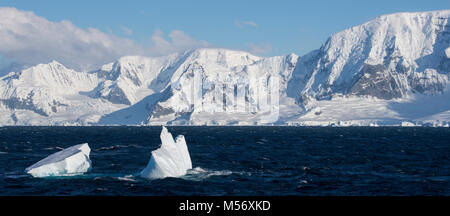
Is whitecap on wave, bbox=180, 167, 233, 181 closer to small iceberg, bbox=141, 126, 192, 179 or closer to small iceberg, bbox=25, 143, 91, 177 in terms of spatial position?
small iceberg, bbox=141, 126, 192, 179

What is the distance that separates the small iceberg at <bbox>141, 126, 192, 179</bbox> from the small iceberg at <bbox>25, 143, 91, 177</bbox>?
339 inches

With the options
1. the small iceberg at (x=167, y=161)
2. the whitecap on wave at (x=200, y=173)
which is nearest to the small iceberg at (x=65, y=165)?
the small iceberg at (x=167, y=161)

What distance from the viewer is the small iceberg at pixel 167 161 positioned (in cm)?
5825

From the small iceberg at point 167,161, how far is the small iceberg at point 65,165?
8.61 metres

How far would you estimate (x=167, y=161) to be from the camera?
196 ft

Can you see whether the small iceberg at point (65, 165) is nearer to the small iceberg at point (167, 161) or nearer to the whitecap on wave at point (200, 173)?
the small iceberg at point (167, 161)

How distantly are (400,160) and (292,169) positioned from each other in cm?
2530

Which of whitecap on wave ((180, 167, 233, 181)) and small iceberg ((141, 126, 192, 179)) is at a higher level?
small iceberg ((141, 126, 192, 179))

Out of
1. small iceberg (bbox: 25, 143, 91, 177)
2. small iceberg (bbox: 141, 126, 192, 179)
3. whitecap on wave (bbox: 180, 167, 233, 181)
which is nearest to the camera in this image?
small iceberg (bbox: 141, 126, 192, 179)

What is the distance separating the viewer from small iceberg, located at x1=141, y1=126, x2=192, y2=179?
58250 mm

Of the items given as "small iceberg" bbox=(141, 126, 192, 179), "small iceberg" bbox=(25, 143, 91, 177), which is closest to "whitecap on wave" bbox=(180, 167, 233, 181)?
"small iceberg" bbox=(141, 126, 192, 179)

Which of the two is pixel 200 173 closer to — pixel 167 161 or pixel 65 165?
pixel 167 161

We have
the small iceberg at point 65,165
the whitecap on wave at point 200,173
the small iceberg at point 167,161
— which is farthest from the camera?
the small iceberg at point 65,165
